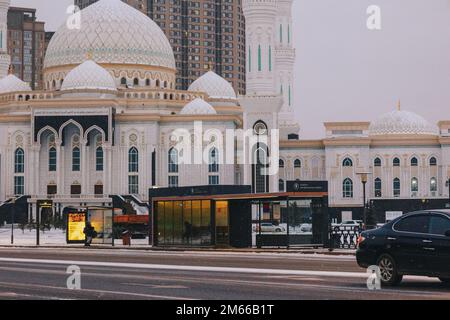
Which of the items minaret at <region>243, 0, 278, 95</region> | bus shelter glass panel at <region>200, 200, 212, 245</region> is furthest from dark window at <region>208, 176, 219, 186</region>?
bus shelter glass panel at <region>200, 200, 212, 245</region>

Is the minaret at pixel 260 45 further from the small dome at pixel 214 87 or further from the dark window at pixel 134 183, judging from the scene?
the small dome at pixel 214 87

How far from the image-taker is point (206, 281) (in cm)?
2198

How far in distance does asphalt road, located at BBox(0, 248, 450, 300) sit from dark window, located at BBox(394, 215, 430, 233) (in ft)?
3.99

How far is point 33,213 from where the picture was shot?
93.0 metres

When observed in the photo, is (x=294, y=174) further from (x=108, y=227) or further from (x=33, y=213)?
(x=108, y=227)

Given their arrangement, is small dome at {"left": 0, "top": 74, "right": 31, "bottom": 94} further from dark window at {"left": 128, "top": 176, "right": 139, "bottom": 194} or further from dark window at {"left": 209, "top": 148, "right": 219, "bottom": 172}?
dark window at {"left": 209, "top": 148, "right": 219, "bottom": 172}

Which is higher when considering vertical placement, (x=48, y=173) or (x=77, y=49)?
(x=77, y=49)

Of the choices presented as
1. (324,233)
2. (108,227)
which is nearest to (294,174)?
(108,227)

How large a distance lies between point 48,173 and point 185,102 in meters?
16.9

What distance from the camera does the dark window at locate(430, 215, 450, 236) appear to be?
1984 cm

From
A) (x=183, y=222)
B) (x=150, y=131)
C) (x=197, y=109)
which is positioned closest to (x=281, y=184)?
(x=197, y=109)

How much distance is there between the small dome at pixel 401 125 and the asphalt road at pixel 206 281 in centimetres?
8421

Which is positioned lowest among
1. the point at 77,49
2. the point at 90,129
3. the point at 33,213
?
the point at 33,213

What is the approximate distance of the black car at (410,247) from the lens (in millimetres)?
19672
